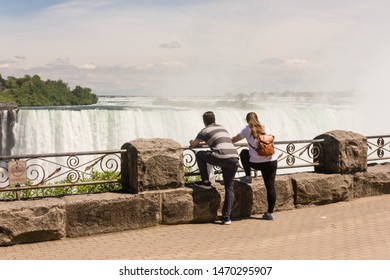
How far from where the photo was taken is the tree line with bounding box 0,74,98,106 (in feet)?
230

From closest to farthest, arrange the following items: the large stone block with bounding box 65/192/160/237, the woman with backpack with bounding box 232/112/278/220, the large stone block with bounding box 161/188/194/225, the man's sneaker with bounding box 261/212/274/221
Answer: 1. the large stone block with bounding box 65/192/160/237
2. the large stone block with bounding box 161/188/194/225
3. the woman with backpack with bounding box 232/112/278/220
4. the man's sneaker with bounding box 261/212/274/221

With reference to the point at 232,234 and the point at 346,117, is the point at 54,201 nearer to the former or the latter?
the point at 232,234

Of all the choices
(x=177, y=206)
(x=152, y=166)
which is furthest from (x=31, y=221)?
(x=177, y=206)

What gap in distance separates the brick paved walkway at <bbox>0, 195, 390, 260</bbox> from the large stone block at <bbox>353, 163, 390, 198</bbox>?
1.39m

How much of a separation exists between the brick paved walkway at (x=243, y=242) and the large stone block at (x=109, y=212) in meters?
0.12

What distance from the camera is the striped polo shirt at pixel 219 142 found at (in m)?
7.06

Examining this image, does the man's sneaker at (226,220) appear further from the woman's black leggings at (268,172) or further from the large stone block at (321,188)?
the large stone block at (321,188)

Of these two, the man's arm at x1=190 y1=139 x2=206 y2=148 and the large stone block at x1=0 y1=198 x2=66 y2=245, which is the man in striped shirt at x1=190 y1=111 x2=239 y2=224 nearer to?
the man's arm at x1=190 y1=139 x2=206 y2=148

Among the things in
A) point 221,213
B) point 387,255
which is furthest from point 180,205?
point 387,255

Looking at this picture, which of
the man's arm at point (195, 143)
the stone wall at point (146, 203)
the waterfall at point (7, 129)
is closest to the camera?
the stone wall at point (146, 203)

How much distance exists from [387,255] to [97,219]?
375 cm

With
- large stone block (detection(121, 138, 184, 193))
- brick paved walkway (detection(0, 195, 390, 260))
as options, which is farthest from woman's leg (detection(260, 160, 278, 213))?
large stone block (detection(121, 138, 184, 193))

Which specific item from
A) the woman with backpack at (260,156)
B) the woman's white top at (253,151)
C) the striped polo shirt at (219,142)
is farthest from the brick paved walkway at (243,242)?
the striped polo shirt at (219,142)

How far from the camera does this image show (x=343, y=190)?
8930 millimetres
